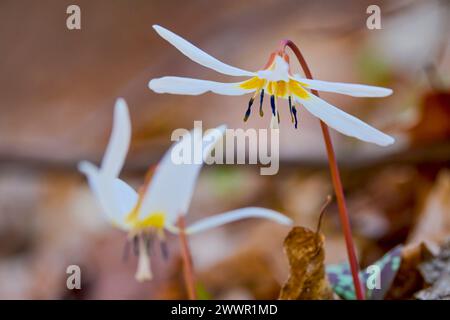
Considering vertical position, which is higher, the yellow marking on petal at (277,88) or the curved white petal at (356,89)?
the yellow marking on petal at (277,88)

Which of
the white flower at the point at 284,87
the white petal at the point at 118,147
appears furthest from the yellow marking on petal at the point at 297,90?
the white petal at the point at 118,147

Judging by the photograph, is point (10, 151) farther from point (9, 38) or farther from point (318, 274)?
point (318, 274)

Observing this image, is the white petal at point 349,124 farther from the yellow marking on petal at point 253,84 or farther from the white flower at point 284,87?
the yellow marking on petal at point 253,84

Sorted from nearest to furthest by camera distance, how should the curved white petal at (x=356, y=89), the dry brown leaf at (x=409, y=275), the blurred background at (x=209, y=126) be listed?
1. the curved white petal at (x=356, y=89)
2. the dry brown leaf at (x=409, y=275)
3. the blurred background at (x=209, y=126)

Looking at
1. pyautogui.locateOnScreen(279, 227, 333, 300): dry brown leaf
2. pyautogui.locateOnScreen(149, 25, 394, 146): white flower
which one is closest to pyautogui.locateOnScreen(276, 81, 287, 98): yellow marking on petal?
pyautogui.locateOnScreen(149, 25, 394, 146): white flower

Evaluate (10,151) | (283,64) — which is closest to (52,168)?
(10,151)

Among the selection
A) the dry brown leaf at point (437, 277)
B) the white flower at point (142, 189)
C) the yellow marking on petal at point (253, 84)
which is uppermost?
the yellow marking on petal at point (253, 84)

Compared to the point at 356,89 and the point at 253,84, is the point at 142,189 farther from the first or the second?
the point at 356,89
